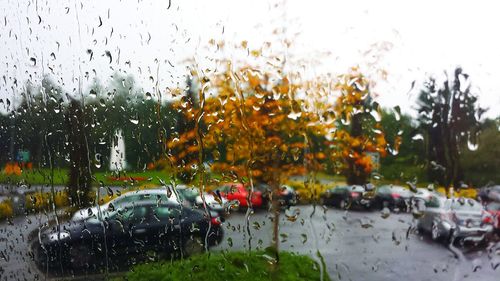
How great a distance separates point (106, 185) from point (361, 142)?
1.24 metres

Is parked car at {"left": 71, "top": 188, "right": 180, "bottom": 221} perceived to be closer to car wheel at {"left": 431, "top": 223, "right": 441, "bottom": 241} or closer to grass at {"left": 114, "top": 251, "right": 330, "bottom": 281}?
grass at {"left": 114, "top": 251, "right": 330, "bottom": 281}

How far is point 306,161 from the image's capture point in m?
1.90

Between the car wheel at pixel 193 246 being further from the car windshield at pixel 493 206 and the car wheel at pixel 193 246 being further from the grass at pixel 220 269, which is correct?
the car windshield at pixel 493 206

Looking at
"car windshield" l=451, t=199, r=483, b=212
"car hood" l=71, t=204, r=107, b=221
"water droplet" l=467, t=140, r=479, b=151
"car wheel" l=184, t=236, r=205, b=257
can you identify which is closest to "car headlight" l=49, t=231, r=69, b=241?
"car hood" l=71, t=204, r=107, b=221

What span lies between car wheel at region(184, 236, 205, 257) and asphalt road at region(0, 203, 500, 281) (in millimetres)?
110

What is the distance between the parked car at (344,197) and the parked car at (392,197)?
6cm

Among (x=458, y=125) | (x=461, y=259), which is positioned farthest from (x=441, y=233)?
(x=458, y=125)

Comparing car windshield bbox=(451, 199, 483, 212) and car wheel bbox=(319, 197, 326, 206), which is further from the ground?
car wheel bbox=(319, 197, 326, 206)

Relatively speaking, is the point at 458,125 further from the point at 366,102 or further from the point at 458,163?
the point at 366,102

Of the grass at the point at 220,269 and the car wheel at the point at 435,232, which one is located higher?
the car wheel at the point at 435,232

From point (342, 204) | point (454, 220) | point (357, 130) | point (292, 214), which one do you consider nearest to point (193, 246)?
point (292, 214)

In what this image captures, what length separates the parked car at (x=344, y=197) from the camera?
188 centimetres

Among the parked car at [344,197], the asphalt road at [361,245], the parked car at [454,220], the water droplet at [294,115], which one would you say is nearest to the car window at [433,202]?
the parked car at [454,220]

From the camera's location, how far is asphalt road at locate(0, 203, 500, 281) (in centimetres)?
195
